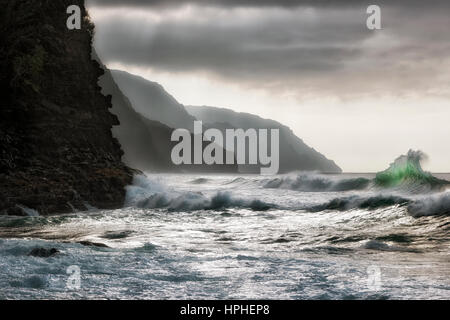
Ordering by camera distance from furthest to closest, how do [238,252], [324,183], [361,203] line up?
[324,183] → [361,203] → [238,252]

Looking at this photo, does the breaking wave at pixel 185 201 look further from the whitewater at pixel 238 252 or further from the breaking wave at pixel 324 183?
the breaking wave at pixel 324 183

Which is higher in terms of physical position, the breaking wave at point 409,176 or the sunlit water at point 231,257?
the breaking wave at point 409,176

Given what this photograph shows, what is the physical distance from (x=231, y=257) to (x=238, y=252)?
86 centimetres

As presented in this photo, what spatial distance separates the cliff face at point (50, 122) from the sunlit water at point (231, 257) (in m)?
3.11

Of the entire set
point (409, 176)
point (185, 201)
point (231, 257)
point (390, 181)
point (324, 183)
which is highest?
point (409, 176)

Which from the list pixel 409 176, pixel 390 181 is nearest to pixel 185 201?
pixel 409 176

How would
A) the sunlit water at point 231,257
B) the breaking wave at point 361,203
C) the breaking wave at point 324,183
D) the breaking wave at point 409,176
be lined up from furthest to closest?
1. the breaking wave at point 324,183
2. the breaking wave at point 409,176
3. the breaking wave at point 361,203
4. the sunlit water at point 231,257

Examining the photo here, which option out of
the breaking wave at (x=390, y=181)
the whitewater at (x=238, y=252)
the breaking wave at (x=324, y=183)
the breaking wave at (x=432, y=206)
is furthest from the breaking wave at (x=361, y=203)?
the breaking wave at (x=324, y=183)

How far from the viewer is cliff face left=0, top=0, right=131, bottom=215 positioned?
2319 centimetres

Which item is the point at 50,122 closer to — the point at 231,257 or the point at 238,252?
the point at 238,252

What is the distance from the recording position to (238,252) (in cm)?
1235

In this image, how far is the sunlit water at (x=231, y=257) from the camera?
825 centimetres
